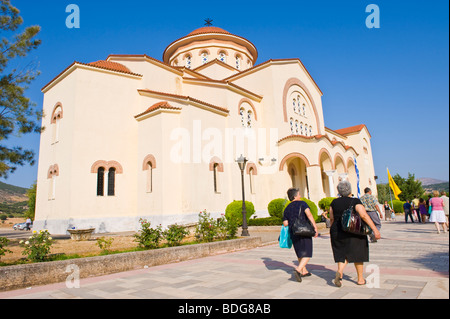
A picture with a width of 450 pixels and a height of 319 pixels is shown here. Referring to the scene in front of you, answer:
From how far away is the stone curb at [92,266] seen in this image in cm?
523

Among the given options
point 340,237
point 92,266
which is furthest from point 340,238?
point 92,266

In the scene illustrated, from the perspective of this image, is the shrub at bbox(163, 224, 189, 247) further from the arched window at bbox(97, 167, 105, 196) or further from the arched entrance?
the arched entrance

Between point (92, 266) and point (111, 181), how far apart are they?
11.3 metres

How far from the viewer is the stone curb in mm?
5230

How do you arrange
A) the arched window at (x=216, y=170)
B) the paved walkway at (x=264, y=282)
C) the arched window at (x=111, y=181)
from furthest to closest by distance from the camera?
1. the arched window at (x=216, y=170)
2. the arched window at (x=111, y=181)
3. the paved walkway at (x=264, y=282)

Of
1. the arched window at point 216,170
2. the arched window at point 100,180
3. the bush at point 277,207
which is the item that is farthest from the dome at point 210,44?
the bush at point 277,207

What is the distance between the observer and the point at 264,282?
4848 millimetres

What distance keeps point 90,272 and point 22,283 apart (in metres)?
1.20

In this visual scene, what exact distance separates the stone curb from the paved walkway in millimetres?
241

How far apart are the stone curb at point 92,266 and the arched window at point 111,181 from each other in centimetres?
1017

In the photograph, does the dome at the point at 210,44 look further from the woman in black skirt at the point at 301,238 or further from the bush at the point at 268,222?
the woman in black skirt at the point at 301,238

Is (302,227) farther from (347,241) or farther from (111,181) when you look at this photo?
(111,181)

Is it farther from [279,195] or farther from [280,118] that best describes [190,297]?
[280,118]

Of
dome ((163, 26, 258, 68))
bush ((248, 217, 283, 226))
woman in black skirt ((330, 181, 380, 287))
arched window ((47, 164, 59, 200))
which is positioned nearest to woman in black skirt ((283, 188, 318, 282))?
woman in black skirt ((330, 181, 380, 287))
